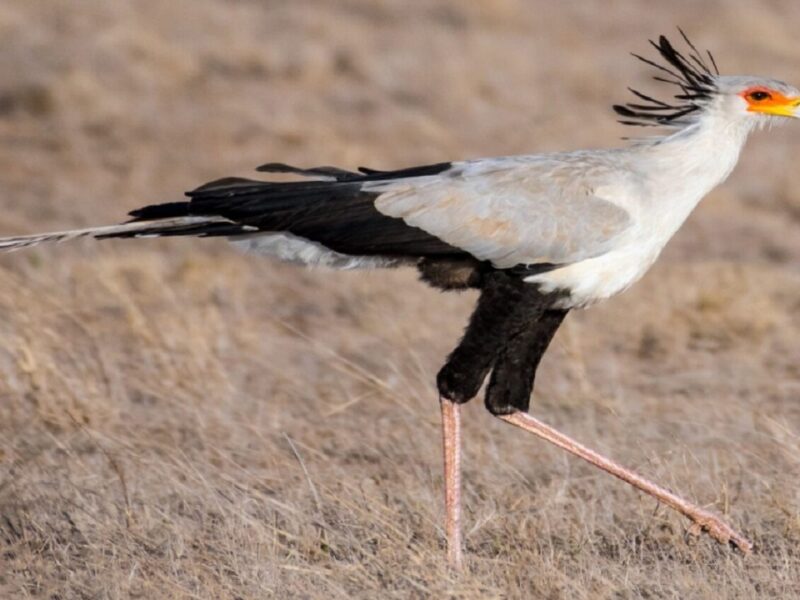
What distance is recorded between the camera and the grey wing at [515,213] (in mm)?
4793

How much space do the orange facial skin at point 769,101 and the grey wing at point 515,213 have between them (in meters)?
0.67

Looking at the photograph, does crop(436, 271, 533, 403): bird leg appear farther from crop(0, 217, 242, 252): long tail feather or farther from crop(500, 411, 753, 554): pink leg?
crop(0, 217, 242, 252): long tail feather

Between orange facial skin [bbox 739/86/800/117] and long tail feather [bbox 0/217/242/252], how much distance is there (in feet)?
5.72

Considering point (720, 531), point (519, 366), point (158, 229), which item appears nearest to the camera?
point (720, 531)

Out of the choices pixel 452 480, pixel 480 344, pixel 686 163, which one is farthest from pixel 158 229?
pixel 686 163

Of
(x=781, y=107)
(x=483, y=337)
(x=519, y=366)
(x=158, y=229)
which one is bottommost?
(x=519, y=366)

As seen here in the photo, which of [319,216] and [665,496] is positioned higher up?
[319,216]

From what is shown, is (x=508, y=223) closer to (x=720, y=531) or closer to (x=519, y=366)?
(x=519, y=366)

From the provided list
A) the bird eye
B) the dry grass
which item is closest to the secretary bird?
the bird eye

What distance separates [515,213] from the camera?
191 inches

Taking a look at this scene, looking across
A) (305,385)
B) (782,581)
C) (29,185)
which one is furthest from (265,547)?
(29,185)

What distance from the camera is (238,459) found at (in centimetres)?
589

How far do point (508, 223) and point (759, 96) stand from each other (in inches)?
38.9

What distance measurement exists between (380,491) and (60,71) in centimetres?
940
